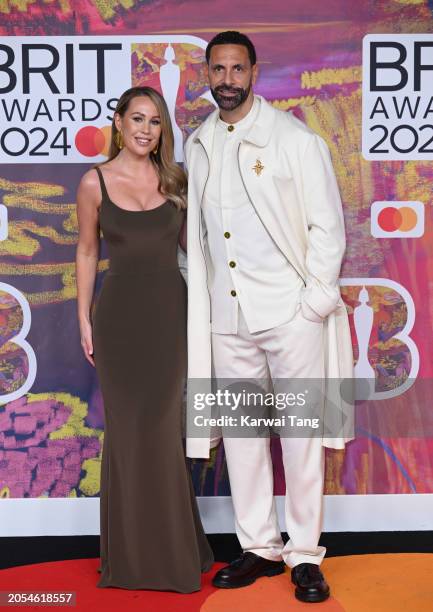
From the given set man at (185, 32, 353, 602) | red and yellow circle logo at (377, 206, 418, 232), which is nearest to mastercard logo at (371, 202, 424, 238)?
red and yellow circle logo at (377, 206, 418, 232)

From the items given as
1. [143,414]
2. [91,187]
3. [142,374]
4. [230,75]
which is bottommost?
[143,414]

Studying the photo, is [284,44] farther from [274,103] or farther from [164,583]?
[164,583]

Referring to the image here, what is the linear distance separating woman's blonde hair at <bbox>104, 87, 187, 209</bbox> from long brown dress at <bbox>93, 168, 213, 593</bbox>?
0.40ft

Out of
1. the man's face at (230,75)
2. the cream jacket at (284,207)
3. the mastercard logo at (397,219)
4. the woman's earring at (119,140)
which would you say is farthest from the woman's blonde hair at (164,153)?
the mastercard logo at (397,219)

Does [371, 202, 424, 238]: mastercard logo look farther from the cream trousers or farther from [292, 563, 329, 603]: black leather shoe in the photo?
[292, 563, 329, 603]: black leather shoe

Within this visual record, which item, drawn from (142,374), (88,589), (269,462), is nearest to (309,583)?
(269,462)

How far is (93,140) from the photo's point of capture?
156 inches

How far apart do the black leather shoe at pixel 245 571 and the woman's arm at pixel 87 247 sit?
999 millimetres

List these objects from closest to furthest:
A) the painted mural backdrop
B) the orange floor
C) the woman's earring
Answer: the orange floor → the woman's earring → the painted mural backdrop

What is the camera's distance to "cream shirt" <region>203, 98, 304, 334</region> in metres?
3.29

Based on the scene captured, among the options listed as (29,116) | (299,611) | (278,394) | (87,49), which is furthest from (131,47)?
(299,611)

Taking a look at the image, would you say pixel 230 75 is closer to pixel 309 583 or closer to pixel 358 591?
pixel 309 583

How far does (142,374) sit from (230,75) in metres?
1.21

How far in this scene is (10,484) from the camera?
4.09 metres
